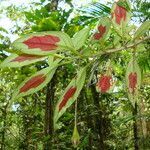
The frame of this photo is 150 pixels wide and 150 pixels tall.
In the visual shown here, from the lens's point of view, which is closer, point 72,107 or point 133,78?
point 133,78

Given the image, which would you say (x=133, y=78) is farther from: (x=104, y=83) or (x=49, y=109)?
(x=49, y=109)

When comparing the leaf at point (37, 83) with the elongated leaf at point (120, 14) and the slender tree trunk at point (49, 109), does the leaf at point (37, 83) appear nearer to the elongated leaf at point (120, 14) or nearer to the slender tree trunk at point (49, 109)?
the elongated leaf at point (120, 14)

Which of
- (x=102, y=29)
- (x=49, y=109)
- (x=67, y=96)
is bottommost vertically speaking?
(x=67, y=96)

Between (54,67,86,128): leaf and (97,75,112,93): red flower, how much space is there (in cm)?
11

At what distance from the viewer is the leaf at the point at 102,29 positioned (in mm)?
606

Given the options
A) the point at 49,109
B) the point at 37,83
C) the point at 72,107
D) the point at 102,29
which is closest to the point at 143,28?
the point at 102,29

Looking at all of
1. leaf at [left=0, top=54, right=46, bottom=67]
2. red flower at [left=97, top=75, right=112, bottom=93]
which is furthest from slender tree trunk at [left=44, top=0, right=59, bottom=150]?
leaf at [left=0, top=54, right=46, bottom=67]

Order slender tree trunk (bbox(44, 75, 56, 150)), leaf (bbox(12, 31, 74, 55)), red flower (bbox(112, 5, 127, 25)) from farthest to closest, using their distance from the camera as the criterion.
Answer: slender tree trunk (bbox(44, 75, 56, 150)) → red flower (bbox(112, 5, 127, 25)) → leaf (bbox(12, 31, 74, 55))

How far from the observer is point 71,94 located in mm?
577

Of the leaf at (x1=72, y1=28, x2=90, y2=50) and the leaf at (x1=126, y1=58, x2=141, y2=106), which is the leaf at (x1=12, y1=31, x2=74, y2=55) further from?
the leaf at (x1=126, y1=58, x2=141, y2=106)

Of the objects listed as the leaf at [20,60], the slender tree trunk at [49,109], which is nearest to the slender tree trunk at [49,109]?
the slender tree trunk at [49,109]

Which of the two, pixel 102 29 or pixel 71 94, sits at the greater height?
pixel 102 29

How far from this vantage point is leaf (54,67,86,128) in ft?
1.85

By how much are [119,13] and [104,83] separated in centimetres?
14
